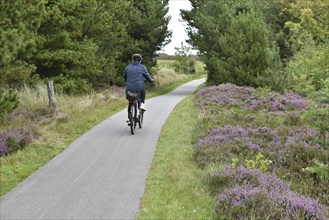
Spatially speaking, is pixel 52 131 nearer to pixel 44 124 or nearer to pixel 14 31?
pixel 44 124

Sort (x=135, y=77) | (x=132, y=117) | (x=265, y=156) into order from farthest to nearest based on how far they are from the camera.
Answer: (x=135, y=77) < (x=132, y=117) < (x=265, y=156)

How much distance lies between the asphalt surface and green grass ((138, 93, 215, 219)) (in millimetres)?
219

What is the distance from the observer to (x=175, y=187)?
6.92 metres

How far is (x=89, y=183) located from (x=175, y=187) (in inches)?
70.4

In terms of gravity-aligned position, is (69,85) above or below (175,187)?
above

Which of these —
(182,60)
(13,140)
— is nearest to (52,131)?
(13,140)

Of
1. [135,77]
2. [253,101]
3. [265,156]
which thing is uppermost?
[135,77]

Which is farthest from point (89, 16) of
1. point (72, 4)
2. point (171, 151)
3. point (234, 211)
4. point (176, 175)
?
point (234, 211)

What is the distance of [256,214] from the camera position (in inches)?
223

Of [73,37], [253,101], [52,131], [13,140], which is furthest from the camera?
[73,37]

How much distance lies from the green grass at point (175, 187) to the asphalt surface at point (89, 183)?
219 millimetres

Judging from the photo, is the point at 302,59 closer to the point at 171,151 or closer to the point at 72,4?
the point at 72,4

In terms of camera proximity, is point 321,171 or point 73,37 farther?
point 73,37

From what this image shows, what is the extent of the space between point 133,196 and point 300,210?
2.89 m
